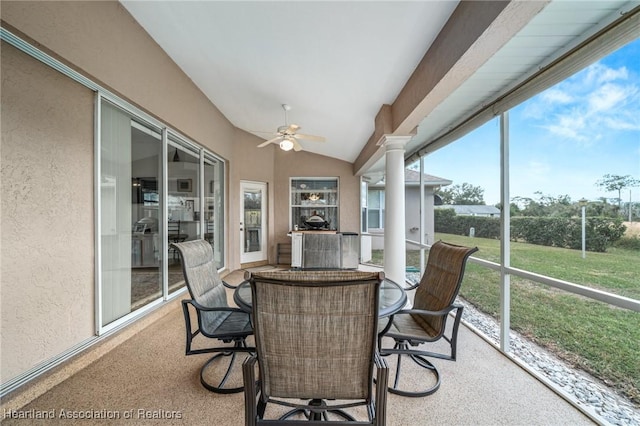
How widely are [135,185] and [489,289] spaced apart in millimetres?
4826

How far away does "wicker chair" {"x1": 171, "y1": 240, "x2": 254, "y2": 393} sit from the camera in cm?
191

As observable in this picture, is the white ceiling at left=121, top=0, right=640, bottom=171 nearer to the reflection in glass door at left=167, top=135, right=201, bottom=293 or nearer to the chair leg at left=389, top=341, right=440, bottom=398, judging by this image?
the reflection in glass door at left=167, top=135, right=201, bottom=293

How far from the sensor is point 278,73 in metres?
3.18

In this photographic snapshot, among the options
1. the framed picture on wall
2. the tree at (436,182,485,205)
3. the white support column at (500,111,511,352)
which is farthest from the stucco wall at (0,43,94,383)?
the tree at (436,182,485,205)

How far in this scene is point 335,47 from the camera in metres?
2.46

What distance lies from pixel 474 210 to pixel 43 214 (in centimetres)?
453

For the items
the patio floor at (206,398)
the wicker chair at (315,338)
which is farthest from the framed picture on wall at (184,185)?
the wicker chair at (315,338)

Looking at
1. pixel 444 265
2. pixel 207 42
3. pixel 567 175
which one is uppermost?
pixel 207 42

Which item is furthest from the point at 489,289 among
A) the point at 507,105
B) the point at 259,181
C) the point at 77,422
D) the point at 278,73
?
the point at 259,181

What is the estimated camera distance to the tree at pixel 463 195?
11.7 ft

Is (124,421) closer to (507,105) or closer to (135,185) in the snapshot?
(135,185)

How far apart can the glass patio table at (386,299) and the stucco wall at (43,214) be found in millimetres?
1381

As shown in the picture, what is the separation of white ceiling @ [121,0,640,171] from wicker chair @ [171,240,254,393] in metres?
2.05

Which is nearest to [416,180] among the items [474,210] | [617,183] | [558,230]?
[474,210]
